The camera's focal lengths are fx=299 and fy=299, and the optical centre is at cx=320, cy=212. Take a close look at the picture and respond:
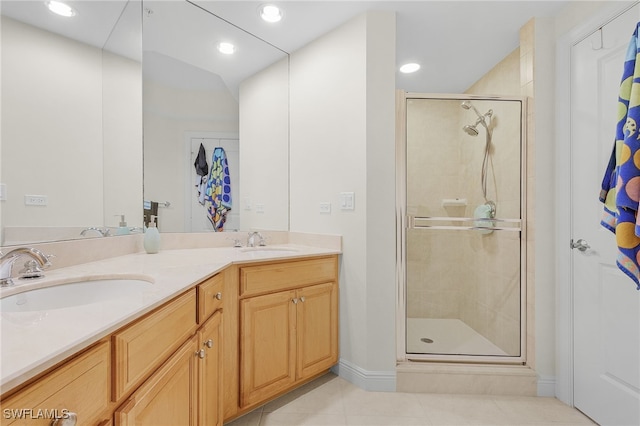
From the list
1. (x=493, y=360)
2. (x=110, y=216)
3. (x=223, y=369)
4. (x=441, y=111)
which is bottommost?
(x=493, y=360)

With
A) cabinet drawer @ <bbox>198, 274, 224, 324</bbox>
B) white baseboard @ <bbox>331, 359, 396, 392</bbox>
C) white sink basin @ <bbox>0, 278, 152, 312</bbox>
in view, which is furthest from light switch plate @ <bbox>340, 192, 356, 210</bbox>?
white sink basin @ <bbox>0, 278, 152, 312</bbox>

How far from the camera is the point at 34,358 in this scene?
48cm

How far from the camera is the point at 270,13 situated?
78.7 inches

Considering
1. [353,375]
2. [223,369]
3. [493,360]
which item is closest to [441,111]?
[493,360]

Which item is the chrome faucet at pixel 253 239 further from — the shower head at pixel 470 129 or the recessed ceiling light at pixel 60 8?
the shower head at pixel 470 129

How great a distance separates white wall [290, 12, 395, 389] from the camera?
1.95m

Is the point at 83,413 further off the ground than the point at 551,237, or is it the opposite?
the point at 551,237

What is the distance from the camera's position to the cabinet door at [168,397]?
76 centimetres

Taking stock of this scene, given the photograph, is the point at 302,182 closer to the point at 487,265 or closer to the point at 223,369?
the point at 223,369

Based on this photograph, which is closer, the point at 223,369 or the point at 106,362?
the point at 106,362

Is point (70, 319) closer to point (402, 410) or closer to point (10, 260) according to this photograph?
point (10, 260)

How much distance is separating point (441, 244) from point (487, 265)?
1.40ft

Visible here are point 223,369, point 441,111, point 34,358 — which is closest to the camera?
point 34,358

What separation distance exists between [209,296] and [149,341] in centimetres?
44
